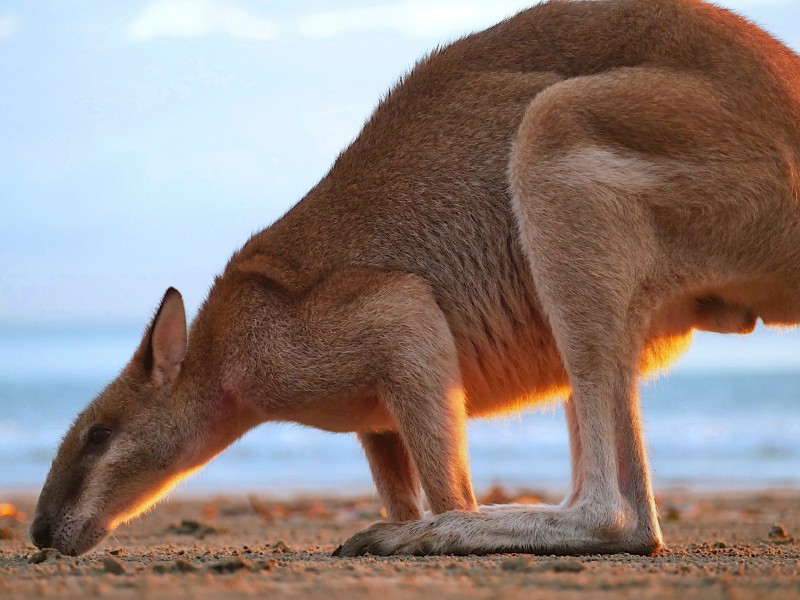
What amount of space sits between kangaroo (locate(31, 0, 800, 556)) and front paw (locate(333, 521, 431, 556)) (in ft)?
0.03

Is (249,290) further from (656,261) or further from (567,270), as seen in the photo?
(656,261)

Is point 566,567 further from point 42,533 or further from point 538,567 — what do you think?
point 42,533

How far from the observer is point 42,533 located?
525 centimetres

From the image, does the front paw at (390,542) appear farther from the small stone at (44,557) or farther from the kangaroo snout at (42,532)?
the kangaroo snout at (42,532)

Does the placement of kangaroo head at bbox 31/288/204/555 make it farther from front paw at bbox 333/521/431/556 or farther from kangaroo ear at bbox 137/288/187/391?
front paw at bbox 333/521/431/556

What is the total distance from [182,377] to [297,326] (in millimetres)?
682

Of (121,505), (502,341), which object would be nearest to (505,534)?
(502,341)

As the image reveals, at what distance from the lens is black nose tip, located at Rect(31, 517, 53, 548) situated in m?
5.25

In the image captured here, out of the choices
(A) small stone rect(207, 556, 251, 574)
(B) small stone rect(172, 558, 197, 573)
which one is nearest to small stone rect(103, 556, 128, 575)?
(B) small stone rect(172, 558, 197, 573)

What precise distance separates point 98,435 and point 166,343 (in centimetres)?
57

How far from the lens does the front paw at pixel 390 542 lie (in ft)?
15.2

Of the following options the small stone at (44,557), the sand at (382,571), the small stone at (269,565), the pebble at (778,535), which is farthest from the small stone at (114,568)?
the pebble at (778,535)

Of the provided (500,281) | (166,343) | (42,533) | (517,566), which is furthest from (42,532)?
(517,566)

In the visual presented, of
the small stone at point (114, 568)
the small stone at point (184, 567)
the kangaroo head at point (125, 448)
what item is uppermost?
the kangaroo head at point (125, 448)
